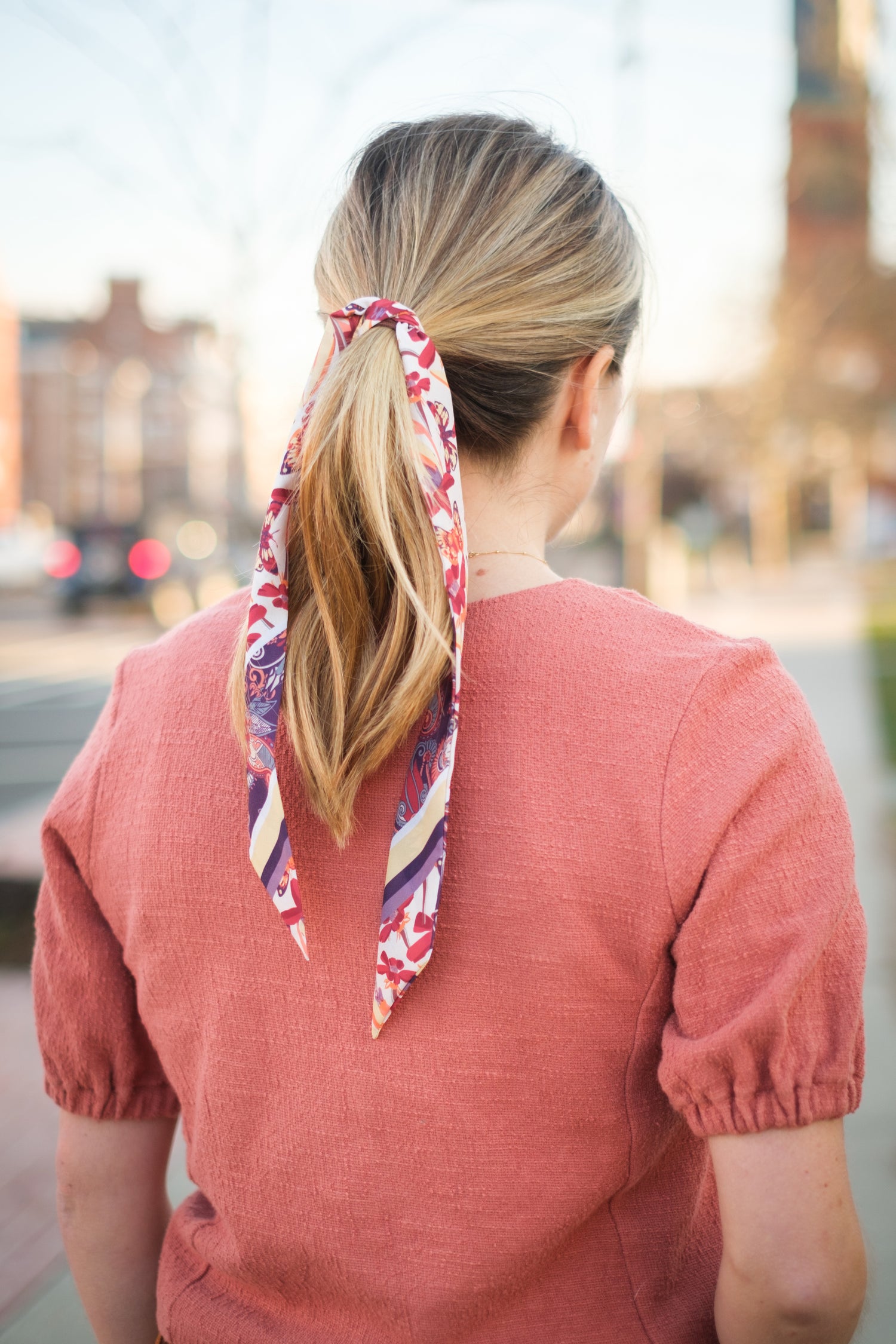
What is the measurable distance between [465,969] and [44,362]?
2473 inches

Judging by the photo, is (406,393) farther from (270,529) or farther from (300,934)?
(300,934)

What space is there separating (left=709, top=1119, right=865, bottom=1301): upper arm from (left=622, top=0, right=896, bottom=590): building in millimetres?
9536

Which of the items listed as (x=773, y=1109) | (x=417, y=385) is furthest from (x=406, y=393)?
(x=773, y=1109)

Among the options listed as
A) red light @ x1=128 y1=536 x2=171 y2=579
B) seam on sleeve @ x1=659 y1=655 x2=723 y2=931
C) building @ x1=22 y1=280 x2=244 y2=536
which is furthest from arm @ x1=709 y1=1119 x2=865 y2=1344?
building @ x1=22 y1=280 x2=244 y2=536

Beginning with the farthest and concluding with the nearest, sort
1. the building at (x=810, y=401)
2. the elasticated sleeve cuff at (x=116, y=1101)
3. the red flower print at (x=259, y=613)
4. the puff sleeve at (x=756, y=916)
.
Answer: the building at (x=810, y=401) < the elasticated sleeve cuff at (x=116, y=1101) < the red flower print at (x=259, y=613) < the puff sleeve at (x=756, y=916)

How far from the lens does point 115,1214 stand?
138cm

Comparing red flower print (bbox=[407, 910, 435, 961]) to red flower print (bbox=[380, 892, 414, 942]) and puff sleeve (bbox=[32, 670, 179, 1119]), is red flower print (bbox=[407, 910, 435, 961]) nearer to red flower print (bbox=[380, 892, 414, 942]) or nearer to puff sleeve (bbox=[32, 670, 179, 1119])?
red flower print (bbox=[380, 892, 414, 942])

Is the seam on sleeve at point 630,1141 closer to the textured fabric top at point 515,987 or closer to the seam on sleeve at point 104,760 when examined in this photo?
the textured fabric top at point 515,987

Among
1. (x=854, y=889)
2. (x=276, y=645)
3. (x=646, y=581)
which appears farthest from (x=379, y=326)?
(x=646, y=581)

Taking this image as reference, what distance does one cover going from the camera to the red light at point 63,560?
20.0 metres

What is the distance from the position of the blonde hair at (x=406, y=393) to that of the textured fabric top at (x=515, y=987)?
0.24ft

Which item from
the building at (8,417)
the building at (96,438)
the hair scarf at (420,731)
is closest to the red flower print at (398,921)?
the hair scarf at (420,731)

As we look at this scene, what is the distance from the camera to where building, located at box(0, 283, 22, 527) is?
42.4 meters

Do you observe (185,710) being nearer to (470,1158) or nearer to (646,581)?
(470,1158)
